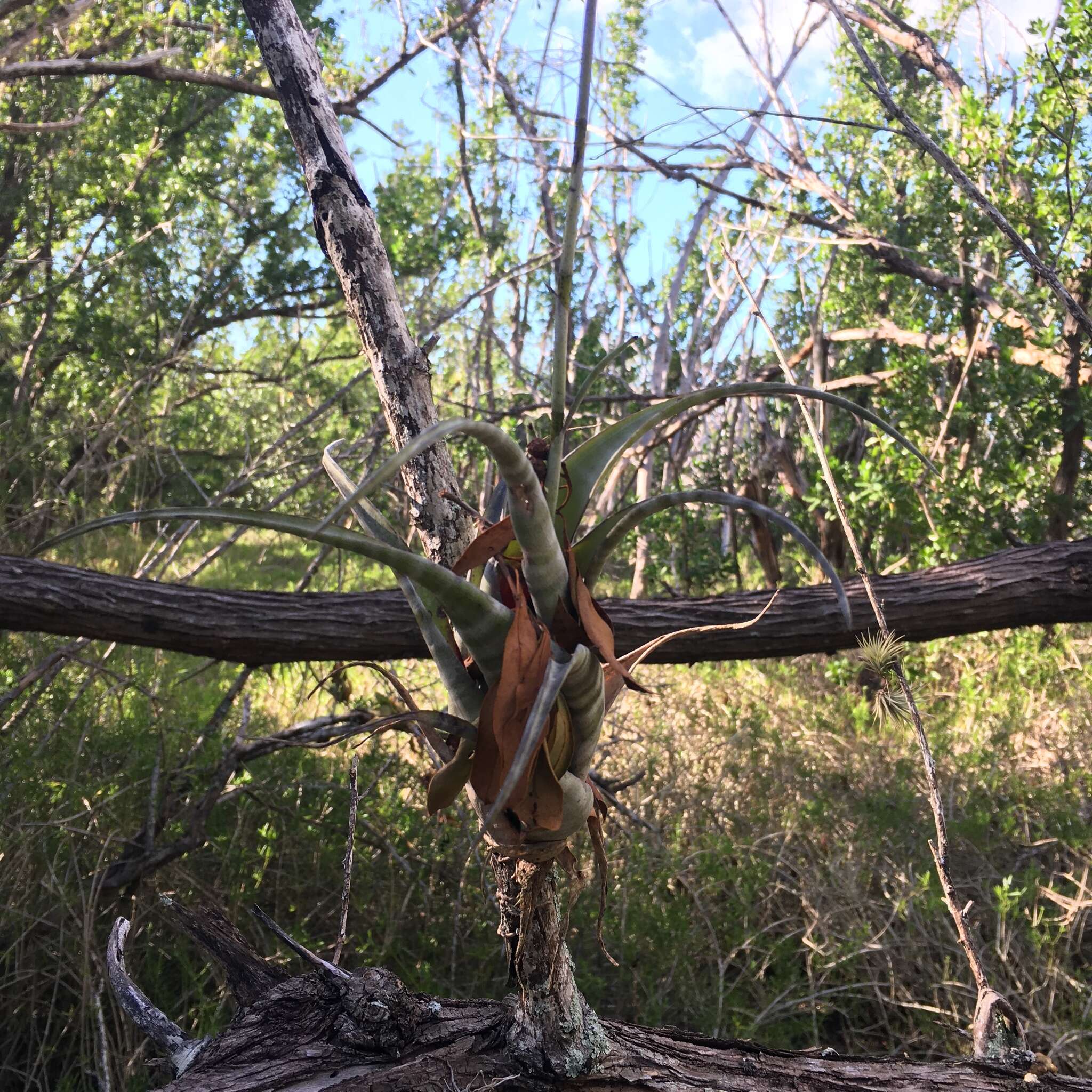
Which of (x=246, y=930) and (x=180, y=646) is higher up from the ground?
(x=180, y=646)

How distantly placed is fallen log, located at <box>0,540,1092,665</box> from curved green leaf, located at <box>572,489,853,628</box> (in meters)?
1.75

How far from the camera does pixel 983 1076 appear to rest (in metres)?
1.33

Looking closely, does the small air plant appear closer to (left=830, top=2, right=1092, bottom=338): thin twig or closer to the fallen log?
(left=830, top=2, right=1092, bottom=338): thin twig

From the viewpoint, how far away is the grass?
7.94 feet

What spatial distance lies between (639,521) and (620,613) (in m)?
1.91

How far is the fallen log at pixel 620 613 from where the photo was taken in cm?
264

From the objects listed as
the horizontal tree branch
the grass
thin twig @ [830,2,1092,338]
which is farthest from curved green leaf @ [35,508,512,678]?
the horizontal tree branch

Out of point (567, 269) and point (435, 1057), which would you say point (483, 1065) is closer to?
point (435, 1057)

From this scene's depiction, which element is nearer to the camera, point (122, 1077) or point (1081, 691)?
point (122, 1077)

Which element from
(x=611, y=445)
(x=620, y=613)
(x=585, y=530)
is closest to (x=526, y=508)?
(x=611, y=445)

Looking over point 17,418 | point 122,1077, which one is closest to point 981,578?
point 122,1077

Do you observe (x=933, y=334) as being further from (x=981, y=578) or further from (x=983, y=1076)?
(x=983, y=1076)

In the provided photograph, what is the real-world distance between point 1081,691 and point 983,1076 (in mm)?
3406

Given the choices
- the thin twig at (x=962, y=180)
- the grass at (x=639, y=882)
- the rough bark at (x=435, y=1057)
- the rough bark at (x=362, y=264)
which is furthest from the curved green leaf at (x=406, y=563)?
the thin twig at (x=962, y=180)
